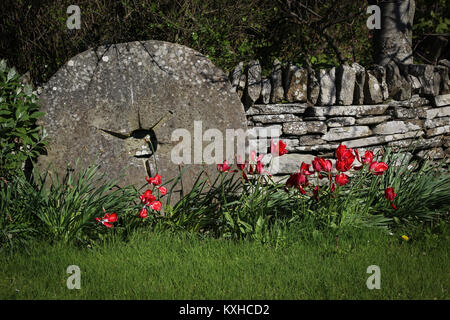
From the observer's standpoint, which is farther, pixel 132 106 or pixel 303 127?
pixel 303 127

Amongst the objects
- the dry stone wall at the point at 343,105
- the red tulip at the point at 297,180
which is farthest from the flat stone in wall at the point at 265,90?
the red tulip at the point at 297,180

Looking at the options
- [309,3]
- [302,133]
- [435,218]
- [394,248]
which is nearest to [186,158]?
[302,133]

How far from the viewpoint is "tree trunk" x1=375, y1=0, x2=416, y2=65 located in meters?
5.04

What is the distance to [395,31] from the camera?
5062 mm

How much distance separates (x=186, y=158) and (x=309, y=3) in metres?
3.26

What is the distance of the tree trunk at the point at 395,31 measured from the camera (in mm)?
5043

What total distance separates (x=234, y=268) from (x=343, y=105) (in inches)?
82.2

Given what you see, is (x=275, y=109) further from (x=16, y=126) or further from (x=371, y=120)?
(x=16, y=126)

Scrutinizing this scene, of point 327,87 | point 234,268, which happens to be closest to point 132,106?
point 234,268

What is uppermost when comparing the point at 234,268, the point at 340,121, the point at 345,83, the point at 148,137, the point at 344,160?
the point at 345,83

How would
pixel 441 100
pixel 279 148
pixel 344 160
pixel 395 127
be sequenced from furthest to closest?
pixel 441 100 < pixel 395 127 < pixel 279 148 < pixel 344 160

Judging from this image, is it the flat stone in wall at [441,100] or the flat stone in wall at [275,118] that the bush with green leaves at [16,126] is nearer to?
the flat stone in wall at [275,118]

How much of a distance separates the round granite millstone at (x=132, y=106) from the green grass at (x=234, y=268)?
2.41 ft

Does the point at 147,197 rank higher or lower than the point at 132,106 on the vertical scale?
lower
